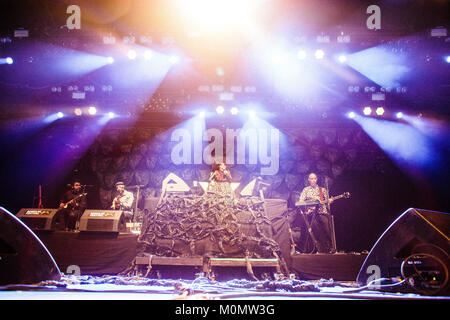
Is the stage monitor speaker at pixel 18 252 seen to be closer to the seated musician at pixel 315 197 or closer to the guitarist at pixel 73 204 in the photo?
the guitarist at pixel 73 204

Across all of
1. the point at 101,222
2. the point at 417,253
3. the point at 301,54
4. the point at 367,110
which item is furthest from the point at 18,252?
the point at 367,110

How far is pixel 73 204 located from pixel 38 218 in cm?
224

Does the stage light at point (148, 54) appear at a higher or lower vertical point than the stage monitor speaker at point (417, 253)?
higher

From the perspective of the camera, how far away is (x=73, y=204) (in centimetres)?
762

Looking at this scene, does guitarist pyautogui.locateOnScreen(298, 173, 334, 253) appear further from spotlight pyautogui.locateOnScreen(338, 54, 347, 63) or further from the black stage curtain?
spotlight pyautogui.locateOnScreen(338, 54, 347, 63)

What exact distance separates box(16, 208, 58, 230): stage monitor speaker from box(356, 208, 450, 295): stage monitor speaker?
504 cm

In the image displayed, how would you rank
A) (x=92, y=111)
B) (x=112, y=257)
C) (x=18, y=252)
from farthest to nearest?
(x=92, y=111)
(x=112, y=257)
(x=18, y=252)

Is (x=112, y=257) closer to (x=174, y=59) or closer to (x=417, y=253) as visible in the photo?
(x=174, y=59)

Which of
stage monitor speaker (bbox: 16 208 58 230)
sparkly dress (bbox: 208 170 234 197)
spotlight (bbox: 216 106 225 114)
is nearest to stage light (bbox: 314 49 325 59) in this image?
spotlight (bbox: 216 106 225 114)

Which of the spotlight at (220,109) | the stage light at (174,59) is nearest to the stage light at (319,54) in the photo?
the spotlight at (220,109)

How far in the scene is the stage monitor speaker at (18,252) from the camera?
95.9 inches

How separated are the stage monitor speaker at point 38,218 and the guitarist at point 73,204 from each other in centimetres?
153

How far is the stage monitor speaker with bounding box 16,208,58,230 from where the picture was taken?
5.36m
